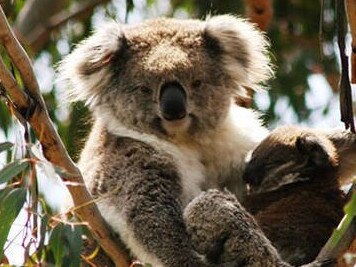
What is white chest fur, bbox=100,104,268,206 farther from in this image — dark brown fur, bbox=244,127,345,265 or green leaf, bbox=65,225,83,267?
green leaf, bbox=65,225,83,267

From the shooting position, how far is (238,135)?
16.2ft

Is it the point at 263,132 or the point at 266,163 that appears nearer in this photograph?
the point at 266,163

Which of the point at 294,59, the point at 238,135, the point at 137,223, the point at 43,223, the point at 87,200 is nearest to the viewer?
the point at 43,223

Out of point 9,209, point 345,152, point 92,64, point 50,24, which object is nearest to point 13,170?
point 9,209

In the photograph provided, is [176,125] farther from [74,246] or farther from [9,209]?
[9,209]

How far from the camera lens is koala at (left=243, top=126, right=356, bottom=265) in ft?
14.1

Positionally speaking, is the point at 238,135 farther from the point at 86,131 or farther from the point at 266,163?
the point at 86,131

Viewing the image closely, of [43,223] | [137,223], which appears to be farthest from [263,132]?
[43,223]

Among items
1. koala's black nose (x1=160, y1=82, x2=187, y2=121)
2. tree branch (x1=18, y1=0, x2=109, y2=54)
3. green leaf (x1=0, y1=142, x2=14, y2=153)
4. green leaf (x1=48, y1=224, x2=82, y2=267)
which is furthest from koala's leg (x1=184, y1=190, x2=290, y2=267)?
tree branch (x1=18, y1=0, x2=109, y2=54)

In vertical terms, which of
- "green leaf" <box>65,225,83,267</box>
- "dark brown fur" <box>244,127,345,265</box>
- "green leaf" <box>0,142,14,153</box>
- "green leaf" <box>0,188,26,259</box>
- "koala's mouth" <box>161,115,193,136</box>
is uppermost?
"green leaf" <box>0,142,14,153</box>

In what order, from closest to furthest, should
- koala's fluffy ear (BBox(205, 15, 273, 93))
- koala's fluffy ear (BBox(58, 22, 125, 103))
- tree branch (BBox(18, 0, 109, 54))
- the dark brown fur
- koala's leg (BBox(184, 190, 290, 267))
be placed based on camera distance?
koala's leg (BBox(184, 190, 290, 267)) → the dark brown fur → koala's fluffy ear (BBox(58, 22, 125, 103)) → koala's fluffy ear (BBox(205, 15, 273, 93)) → tree branch (BBox(18, 0, 109, 54))

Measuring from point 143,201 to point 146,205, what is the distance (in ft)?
0.07

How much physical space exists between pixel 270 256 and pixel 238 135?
108 centimetres

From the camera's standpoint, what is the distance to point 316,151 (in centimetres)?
454
